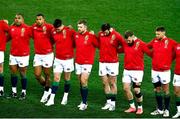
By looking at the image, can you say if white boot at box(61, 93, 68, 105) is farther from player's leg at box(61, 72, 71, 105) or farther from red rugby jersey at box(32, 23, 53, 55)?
red rugby jersey at box(32, 23, 53, 55)

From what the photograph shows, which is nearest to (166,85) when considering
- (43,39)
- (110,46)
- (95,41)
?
(110,46)

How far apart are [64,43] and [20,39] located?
145 centimetres

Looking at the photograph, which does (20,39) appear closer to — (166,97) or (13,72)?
(13,72)

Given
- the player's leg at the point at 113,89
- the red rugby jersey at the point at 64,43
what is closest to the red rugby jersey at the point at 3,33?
the red rugby jersey at the point at 64,43

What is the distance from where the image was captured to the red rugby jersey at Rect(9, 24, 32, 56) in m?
16.8

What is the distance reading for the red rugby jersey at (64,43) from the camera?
54.0 feet

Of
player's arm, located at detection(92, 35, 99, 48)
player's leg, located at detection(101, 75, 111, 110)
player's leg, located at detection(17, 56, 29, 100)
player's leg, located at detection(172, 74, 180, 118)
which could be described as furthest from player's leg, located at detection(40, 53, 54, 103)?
player's leg, located at detection(172, 74, 180, 118)

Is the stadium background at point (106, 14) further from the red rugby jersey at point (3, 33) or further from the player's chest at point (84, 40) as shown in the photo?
the player's chest at point (84, 40)

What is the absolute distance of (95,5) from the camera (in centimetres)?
2800

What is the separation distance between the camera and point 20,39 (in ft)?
55.3

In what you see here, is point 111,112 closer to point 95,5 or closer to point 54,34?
point 54,34

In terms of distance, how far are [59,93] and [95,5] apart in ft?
35.9

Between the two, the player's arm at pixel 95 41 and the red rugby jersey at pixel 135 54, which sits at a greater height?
the player's arm at pixel 95 41

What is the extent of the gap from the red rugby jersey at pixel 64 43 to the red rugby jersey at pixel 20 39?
0.97 meters
